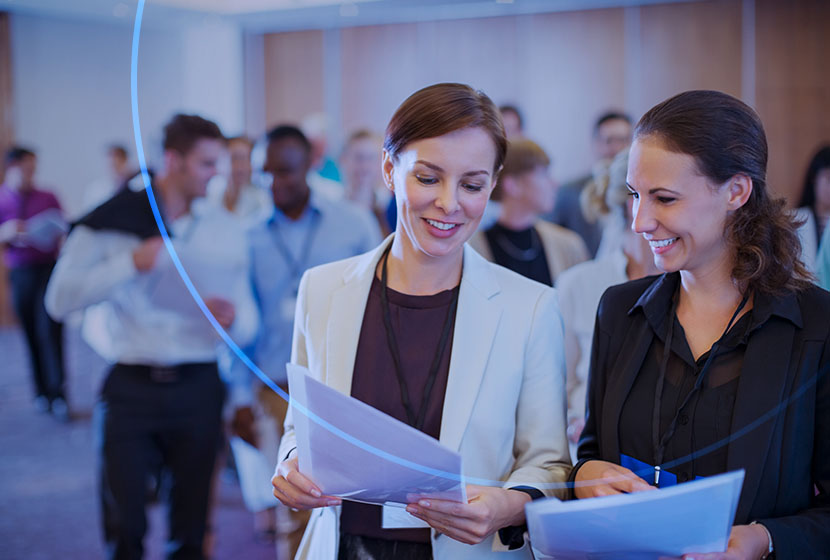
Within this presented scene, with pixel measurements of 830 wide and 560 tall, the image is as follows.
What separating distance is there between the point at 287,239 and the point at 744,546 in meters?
0.96

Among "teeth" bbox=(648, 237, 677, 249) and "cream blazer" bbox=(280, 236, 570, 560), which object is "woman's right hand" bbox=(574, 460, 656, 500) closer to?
"cream blazer" bbox=(280, 236, 570, 560)

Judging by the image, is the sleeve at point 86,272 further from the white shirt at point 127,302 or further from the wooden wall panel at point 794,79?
the wooden wall panel at point 794,79

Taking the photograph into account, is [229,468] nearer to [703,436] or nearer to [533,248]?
[533,248]

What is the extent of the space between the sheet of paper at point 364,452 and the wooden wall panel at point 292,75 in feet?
2.29

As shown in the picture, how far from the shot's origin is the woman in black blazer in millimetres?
843

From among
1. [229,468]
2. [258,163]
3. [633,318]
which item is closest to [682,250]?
[633,318]

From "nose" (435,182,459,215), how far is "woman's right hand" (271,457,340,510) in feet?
1.19

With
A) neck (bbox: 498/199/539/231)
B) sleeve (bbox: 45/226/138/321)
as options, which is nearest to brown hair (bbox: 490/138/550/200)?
neck (bbox: 498/199/539/231)

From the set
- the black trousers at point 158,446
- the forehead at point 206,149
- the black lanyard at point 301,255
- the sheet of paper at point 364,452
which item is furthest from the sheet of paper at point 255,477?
the sheet of paper at point 364,452

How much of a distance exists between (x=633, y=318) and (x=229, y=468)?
2457 millimetres

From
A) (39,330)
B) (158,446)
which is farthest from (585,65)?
(39,330)

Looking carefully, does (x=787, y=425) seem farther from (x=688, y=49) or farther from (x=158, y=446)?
(x=158, y=446)

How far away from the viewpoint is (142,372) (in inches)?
71.7

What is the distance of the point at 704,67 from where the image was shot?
1060mm
